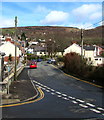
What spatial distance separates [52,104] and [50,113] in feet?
6.70

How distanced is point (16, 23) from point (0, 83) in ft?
29.6

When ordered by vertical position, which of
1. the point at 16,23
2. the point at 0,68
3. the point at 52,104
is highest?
the point at 16,23

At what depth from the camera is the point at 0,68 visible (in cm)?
1450

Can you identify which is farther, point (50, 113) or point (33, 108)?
point (33, 108)

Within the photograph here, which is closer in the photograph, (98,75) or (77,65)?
(98,75)

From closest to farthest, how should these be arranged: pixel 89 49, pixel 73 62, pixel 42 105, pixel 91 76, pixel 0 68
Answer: pixel 42 105 < pixel 0 68 < pixel 91 76 < pixel 73 62 < pixel 89 49

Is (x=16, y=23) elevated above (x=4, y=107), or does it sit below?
above

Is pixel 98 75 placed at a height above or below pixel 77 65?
below

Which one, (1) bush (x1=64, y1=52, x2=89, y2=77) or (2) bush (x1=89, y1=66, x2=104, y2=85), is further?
(1) bush (x1=64, y1=52, x2=89, y2=77)

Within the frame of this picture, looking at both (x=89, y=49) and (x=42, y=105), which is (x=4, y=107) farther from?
(x=89, y=49)

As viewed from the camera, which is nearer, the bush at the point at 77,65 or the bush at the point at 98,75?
the bush at the point at 98,75

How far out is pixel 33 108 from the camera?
1029cm

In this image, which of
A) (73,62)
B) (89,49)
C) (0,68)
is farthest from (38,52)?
(0,68)

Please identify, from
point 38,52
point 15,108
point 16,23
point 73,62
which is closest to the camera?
point 15,108
